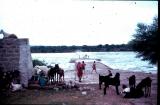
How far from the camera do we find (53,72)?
65.0ft

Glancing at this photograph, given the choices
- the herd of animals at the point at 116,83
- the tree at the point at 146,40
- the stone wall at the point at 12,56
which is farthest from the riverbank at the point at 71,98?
the tree at the point at 146,40

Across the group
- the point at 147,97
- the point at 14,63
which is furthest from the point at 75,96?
the point at 14,63

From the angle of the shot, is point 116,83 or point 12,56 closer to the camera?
point 116,83

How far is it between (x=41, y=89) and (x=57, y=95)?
2410mm

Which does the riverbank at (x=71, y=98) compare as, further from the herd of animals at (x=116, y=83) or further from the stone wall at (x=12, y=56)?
the stone wall at (x=12, y=56)

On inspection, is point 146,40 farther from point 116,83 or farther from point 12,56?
point 12,56

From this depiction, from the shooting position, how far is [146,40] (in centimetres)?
2983

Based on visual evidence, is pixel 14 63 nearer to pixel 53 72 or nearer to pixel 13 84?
pixel 13 84

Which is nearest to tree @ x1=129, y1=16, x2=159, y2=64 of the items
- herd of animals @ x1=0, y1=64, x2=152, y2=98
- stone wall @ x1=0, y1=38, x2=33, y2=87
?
herd of animals @ x1=0, y1=64, x2=152, y2=98

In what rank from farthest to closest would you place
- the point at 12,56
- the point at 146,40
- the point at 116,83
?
1. the point at 146,40
2. the point at 12,56
3. the point at 116,83

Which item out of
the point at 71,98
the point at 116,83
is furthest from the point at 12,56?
the point at 116,83

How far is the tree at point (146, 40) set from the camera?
1148 inches

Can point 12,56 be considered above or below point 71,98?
above

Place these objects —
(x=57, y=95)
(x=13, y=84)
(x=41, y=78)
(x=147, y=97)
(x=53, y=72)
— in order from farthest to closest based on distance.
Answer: (x=53, y=72), (x=41, y=78), (x=13, y=84), (x=57, y=95), (x=147, y=97)
